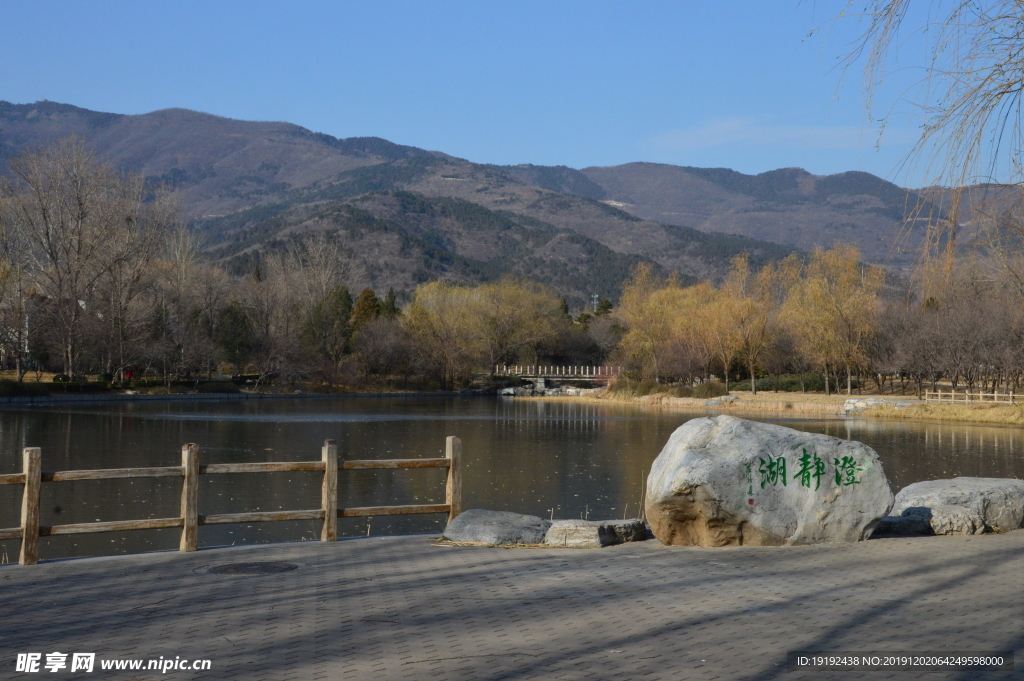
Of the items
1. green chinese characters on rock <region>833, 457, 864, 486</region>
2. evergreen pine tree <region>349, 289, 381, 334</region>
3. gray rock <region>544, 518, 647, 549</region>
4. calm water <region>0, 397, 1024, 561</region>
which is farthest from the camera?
evergreen pine tree <region>349, 289, 381, 334</region>

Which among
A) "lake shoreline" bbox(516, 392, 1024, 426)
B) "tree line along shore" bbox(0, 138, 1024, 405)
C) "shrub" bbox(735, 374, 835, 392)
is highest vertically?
"tree line along shore" bbox(0, 138, 1024, 405)

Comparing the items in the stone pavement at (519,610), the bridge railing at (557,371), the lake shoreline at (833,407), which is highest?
the bridge railing at (557,371)

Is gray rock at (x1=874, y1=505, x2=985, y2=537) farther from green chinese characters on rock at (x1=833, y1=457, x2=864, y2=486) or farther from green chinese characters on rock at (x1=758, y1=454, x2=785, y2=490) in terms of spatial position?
green chinese characters on rock at (x1=758, y1=454, x2=785, y2=490)

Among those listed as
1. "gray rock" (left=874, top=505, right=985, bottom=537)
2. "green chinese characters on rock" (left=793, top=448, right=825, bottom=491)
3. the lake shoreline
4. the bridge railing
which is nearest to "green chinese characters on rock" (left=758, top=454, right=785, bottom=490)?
"green chinese characters on rock" (left=793, top=448, right=825, bottom=491)

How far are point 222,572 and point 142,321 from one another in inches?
2268

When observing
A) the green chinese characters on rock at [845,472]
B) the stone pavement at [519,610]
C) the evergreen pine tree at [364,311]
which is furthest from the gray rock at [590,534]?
the evergreen pine tree at [364,311]

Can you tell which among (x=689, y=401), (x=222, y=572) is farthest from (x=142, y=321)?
(x=222, y=572)

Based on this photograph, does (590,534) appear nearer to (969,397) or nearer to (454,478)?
(454,478)

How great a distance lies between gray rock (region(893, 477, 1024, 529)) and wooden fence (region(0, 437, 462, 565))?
585 cm

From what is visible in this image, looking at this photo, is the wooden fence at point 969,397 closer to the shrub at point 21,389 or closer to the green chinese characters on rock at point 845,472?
the green chinese characters on rock at point 845,472

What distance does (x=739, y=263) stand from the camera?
78188mm

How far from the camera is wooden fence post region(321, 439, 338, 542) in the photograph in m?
10.4

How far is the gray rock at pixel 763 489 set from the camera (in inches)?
388

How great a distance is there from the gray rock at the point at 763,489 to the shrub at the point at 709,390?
57.1 meters
